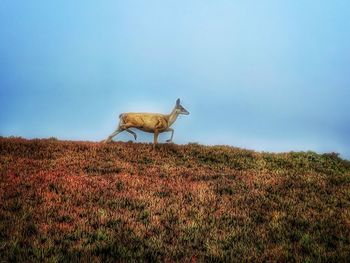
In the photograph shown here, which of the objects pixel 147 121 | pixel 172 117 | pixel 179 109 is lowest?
pixel 147 121

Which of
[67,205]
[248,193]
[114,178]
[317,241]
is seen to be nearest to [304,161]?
[248,193]

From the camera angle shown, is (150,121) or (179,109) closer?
(150,121)

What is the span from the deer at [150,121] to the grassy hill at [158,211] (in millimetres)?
2386

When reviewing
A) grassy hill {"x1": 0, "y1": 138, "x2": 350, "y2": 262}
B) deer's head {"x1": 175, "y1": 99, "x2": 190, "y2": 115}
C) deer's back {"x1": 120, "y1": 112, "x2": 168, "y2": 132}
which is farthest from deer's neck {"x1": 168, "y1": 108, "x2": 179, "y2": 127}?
grassy hill {"x1": 0, "y1": 138, "x2": 350, "y2": 262}

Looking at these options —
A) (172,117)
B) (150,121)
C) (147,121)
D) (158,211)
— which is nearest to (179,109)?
(172,117)

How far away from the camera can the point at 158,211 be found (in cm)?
1040

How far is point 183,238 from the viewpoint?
8820mm

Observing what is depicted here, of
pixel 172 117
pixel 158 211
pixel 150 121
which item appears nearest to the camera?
pixel 158 211

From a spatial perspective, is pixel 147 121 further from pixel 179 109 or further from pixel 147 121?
pixel 179 109

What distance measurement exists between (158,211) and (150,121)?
387 inches

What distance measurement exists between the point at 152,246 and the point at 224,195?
457cm

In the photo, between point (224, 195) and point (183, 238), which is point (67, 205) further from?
point (224, 195)

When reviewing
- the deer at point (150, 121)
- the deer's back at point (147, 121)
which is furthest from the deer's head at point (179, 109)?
the deer's back at point (147, 121)

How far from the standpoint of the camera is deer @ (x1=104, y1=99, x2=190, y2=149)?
65.4ft
